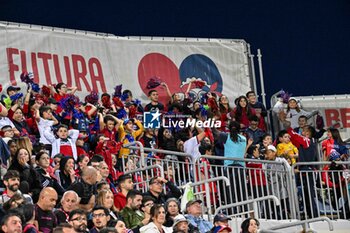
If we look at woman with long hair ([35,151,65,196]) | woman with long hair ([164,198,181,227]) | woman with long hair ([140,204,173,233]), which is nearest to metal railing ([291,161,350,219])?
woman with long hair ([164,198,181,227])

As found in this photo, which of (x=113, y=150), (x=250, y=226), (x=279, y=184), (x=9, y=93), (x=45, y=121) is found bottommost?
(x=250, y=226)

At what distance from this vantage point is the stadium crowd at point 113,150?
15586 millimetres

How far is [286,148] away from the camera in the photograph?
21.8m

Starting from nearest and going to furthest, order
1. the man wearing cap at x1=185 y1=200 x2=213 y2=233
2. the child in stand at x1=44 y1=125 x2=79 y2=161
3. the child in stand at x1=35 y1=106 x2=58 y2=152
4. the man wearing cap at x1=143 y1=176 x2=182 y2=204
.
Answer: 1. the man wearing cap at x1=185 y1=200 x2=213 y2=233
2. the man wearing cap at x1=143 y1=176 x2=182 y2=204
3. the child in stand at x1=44 y1=125 x2=79 y2=161
4. the child in stand at x1=35 y1=106 x2=58 y2=152

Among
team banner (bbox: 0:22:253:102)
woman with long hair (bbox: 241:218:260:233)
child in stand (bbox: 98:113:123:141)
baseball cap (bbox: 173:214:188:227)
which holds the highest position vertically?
team banner (bbox: 0:22:253:102)

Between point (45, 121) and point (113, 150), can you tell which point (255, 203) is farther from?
point (45, 121)

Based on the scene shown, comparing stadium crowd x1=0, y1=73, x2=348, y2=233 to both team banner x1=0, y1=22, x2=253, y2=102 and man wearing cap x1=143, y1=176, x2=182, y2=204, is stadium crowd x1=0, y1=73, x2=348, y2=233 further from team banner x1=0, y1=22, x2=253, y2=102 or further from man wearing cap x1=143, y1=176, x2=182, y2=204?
team banner x1=0, y1=22, x2=253, y2=102

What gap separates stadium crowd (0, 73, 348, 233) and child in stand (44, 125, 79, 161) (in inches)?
0.6

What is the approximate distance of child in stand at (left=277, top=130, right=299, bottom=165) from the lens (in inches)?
853

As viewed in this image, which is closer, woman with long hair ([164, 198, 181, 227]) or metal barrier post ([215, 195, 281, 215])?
woman with long hair ([164, 198, 181, 227])

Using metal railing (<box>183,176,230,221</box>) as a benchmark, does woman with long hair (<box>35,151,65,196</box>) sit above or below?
above

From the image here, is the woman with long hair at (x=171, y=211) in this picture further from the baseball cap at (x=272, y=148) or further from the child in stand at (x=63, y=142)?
the baseball cap at (x=272, y=148)

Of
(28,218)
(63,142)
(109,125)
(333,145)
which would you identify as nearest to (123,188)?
(63,142)

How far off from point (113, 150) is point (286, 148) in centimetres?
331
